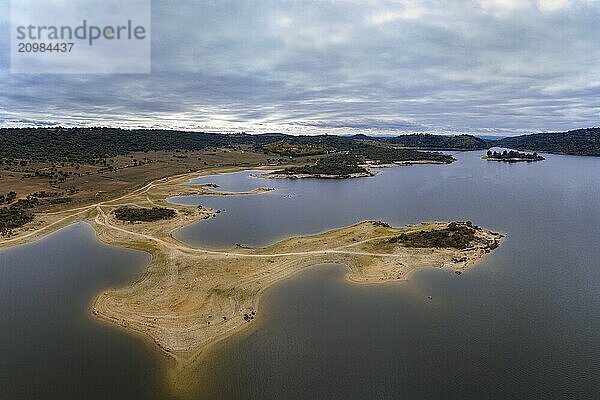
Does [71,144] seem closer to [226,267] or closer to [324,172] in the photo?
[324,172]

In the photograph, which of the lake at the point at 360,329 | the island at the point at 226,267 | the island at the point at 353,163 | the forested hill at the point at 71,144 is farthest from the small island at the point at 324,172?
the lake at the point at 360,329

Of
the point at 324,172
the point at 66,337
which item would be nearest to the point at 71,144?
the point at 324,172

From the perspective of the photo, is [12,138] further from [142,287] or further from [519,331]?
[519,331]

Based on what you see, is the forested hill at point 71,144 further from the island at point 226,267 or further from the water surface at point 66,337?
→ the water surface at point 66,337

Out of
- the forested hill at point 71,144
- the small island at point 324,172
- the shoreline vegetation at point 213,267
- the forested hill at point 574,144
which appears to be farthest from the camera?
the forested hill at point 574,144

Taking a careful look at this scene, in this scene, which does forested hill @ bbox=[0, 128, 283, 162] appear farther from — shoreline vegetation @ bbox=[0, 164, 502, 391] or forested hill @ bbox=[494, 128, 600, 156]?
forested hill @ bbox=[494, 128, 600, 156]

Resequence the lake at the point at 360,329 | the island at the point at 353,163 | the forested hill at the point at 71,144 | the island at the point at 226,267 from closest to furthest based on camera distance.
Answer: the lake at the point at 360,329 < the island at the point at 226,267 < the forested hill at the point at 71,144 < the island at the point at 353,163

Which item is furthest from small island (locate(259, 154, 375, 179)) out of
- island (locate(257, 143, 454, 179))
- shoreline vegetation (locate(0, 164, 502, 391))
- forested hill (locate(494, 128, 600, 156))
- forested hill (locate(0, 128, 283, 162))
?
forested hill (locate(494, 128, 600, 156))
